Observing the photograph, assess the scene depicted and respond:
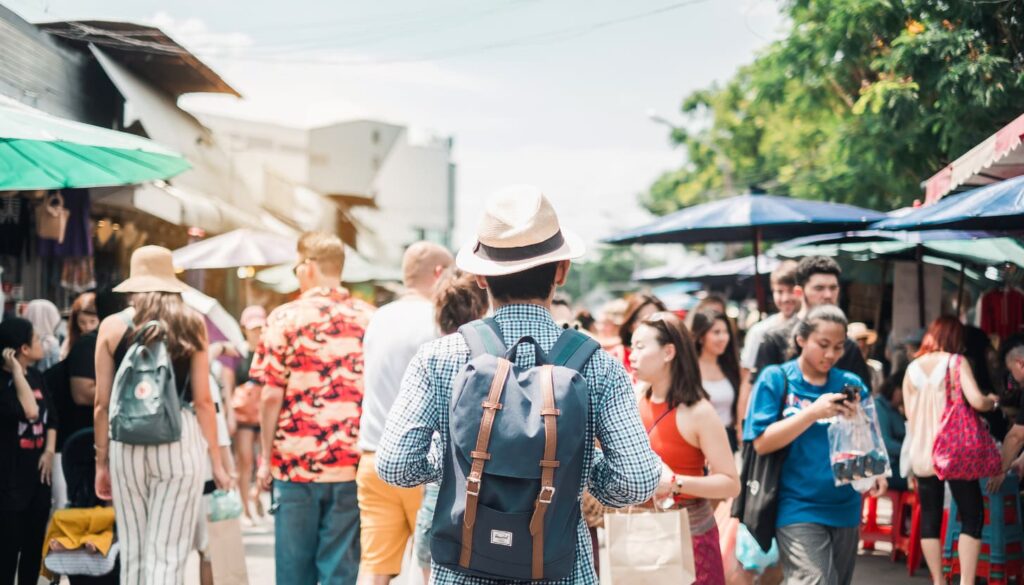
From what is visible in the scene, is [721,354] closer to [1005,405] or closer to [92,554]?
[1005,405]

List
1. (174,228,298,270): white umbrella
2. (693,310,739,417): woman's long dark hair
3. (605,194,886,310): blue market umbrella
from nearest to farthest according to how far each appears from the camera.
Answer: (693,310,739,417): woman's long dark hair
(605,194,886,310): blue market umbrella
(174,228,298,270): white umbrella

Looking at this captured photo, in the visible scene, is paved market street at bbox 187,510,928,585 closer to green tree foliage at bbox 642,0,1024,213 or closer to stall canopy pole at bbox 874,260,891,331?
stall canopy pole at bbox 874,260,891,331

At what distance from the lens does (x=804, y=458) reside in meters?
4.54

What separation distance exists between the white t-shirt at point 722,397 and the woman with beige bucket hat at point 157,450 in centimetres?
326

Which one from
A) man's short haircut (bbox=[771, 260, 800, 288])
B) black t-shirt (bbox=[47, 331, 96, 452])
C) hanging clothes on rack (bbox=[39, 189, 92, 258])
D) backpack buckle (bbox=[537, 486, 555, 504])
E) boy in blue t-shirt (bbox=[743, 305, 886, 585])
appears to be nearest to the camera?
backpack buckle (bbox=[537, 486, 555, 504])

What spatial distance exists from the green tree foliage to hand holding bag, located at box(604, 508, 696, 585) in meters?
7.01

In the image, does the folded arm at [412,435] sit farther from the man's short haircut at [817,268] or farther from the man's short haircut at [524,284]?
the man's short haircut at [817,268]

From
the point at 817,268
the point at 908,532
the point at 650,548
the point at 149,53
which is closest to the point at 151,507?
the point at 650,548

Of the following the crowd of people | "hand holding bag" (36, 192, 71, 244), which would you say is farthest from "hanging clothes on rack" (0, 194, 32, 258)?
the crowd of people

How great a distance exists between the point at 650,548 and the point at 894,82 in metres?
8.48

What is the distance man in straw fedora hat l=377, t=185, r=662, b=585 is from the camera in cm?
256

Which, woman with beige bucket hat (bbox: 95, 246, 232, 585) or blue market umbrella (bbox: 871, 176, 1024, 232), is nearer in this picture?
woman with beige bucket hat (bbox: 95, 246, 232, 585)

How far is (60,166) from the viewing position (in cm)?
454

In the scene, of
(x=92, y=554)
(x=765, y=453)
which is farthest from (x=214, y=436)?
(x=765, y=453)
